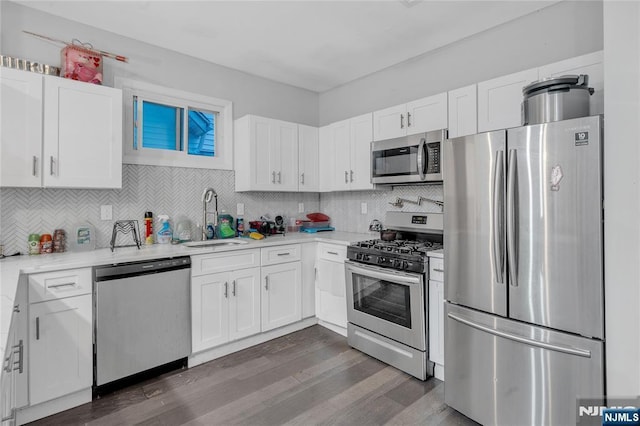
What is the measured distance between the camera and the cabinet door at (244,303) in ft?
9.56

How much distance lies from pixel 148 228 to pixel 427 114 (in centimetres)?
275

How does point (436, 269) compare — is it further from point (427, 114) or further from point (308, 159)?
point (308, 159)

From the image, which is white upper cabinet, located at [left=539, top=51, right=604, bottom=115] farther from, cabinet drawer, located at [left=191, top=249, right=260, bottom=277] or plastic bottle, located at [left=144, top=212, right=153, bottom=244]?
plastic bottle, located at [left=144, top=212, right=153, bottom=244]

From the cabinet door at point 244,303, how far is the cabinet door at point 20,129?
164cm

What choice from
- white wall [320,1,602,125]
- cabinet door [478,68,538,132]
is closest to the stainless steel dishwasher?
cabinet door [478,68,538,132]

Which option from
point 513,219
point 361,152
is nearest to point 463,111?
point 361,152

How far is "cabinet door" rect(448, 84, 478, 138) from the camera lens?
2.64m

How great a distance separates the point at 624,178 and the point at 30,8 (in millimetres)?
4068

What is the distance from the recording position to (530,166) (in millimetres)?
1771

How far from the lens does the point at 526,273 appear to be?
5.86ft

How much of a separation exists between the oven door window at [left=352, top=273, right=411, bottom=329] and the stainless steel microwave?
37.8 inches

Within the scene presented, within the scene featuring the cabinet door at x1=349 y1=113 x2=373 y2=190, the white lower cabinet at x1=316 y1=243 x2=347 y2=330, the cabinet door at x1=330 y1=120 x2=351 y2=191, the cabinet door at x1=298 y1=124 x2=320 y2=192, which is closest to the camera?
the white lower cabinet at x1=316 y1=243 x2=347 y2=330

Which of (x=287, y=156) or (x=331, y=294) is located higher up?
(x=287, y=156)

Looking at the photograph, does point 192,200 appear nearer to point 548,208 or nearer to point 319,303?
point 319,303
